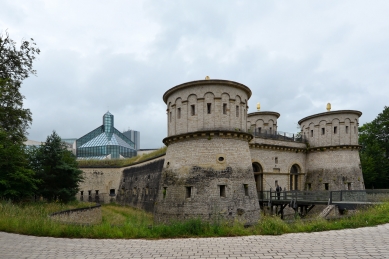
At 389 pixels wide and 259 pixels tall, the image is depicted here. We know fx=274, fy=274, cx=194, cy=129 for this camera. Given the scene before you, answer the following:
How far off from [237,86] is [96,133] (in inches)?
1808

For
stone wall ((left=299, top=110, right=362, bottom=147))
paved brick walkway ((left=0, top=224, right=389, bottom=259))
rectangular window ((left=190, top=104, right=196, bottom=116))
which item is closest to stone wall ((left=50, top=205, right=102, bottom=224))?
paved brick walkway ((left=0, top=224, right=389, bottom=259))

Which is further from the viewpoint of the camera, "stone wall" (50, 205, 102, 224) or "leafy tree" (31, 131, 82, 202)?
"leafy tree" (31, 131, 82, 202)

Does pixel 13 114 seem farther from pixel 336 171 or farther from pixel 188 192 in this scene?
pixel 336 171

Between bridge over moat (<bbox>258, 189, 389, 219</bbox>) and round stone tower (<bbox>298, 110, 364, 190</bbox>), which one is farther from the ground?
round stone tower (<bbox>298, 110, 364, 190</bbox>)

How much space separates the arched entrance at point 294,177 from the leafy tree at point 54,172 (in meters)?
19.9

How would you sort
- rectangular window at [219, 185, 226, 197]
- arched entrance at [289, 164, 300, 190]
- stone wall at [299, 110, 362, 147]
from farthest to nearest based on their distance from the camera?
arched entrance at [289, 164, 300, 190]
stone wall at [299, 110, 362, 147]
rectangular window at [219, 185, 226, 197]

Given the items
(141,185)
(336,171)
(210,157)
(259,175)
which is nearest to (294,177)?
(336,171)

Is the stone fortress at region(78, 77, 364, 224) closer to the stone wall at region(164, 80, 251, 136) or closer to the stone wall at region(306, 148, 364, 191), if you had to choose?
the stone wall at region(164, 80, 251, 136)

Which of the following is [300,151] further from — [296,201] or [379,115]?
[379,115]

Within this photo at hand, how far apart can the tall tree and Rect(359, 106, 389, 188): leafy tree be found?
117 ft

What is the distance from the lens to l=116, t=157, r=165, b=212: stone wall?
2689cm

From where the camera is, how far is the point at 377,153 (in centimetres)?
3594

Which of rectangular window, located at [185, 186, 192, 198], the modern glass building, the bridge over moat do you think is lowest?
the bridge over moat

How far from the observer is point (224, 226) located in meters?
8.22
